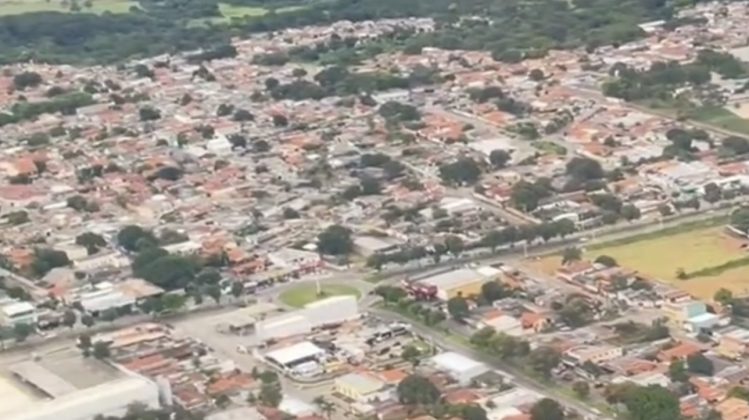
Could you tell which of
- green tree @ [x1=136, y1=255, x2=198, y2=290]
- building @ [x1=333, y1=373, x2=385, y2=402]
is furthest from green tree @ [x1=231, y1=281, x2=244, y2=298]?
building @ [x1=333, y1=373, x2=385, y2=402]

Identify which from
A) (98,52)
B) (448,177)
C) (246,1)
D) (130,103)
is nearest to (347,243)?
(448,177)

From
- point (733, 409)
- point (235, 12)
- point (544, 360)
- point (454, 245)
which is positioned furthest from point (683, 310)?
point (235, 12)

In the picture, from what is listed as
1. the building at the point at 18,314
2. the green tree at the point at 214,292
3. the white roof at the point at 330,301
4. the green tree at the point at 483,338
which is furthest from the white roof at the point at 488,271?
the building at the point at 18,314

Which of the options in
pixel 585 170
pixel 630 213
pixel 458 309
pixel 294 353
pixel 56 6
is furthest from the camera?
pixel 56 6

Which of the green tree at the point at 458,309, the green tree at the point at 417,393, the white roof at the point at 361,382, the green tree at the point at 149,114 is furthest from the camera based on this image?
the green tree at the point at 149,114

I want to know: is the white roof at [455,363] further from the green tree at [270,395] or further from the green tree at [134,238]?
the green tree at [134,238]

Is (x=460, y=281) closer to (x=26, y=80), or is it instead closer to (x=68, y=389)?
(x=68, y=389)
